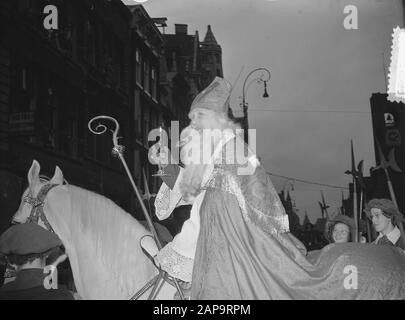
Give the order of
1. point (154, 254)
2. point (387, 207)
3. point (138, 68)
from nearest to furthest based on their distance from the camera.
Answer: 1. point (154, 254)
2. point (387, 207)
3. point (138, 68)

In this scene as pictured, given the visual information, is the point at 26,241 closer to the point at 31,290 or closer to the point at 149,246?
the point at 31,290

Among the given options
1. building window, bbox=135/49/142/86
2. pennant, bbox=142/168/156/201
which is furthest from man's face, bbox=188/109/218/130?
building window, bbox=135/49/142/86

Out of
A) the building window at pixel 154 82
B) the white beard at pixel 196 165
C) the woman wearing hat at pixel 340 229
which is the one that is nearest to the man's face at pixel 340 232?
the woman wearing hat at pixel 340 229

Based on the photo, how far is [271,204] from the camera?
2105 millimetres

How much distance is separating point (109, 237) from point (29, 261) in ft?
1.67

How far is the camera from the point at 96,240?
2.25 m

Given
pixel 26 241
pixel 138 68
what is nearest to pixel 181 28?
pixel 138 68

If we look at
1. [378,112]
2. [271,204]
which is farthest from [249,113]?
[271,204]

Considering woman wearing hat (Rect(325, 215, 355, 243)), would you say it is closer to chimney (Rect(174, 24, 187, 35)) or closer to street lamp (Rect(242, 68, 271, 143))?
street lamp (Rect(242, 68, 271, 143))

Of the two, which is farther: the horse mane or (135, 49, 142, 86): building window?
(135, 49, 142, 86): building window

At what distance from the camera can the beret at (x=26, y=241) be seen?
178cm

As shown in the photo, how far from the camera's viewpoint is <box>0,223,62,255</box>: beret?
1.78m

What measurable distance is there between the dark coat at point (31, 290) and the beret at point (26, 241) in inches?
3.4
